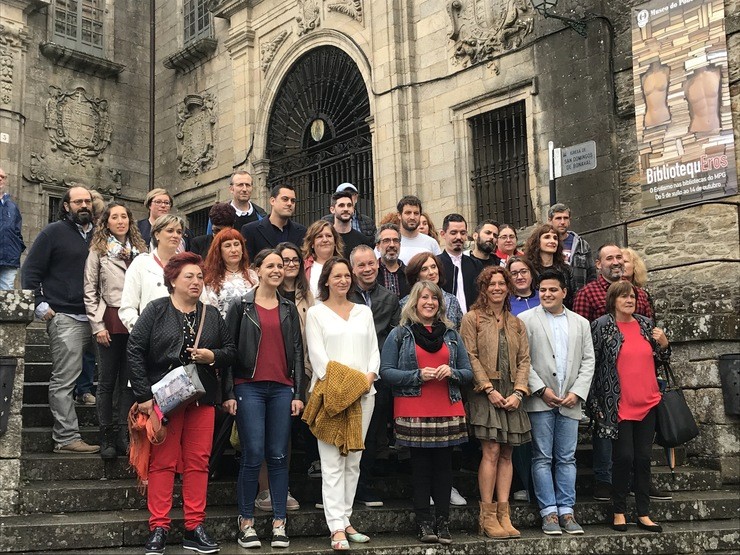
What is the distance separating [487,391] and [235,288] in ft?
6.55

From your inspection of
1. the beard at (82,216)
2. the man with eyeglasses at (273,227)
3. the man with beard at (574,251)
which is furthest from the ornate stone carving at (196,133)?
the man with beard at (574,251)

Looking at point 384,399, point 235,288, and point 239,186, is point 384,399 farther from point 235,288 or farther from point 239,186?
point 239,186

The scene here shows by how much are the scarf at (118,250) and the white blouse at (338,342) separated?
168cm

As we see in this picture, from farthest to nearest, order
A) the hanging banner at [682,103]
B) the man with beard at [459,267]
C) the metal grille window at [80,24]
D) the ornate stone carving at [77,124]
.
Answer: the metal grille window at [80,24] → the ornate stone carving at [77,124] → the hanging banner at [682,103] → the man with beard at [459,267]

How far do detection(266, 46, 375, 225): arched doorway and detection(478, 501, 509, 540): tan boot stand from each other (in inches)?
359

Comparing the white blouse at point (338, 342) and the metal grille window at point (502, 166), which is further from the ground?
the metal grille window at point (502, 166)

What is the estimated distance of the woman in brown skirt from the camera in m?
6.02

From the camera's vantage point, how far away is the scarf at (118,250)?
6.59m

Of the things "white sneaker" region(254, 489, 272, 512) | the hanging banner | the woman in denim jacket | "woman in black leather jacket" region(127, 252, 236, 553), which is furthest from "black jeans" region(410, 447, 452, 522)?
the hanging banner

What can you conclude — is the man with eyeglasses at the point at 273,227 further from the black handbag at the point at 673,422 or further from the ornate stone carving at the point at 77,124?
the ornate stone carving at the point at 77,124

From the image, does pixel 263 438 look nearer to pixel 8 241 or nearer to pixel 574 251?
pixel 574 251

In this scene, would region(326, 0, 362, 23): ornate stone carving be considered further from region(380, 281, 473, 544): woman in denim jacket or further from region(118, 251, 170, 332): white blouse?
region(380, 281, 473, 544): woman in denim jacket

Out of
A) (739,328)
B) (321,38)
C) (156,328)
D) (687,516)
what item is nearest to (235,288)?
(156,328)

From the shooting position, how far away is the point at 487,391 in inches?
240
